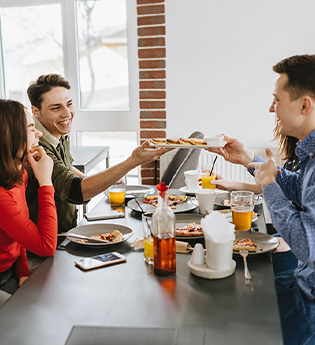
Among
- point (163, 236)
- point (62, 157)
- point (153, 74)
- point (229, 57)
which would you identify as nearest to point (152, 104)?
point (153, 74)

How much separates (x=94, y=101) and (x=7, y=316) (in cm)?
297

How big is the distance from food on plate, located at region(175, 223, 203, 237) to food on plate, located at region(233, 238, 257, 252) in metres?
0.15

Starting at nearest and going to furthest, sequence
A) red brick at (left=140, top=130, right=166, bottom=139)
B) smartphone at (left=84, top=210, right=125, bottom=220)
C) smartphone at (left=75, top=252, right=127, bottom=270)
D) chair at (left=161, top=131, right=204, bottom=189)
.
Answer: smartphone at (left=75, top=252, right=127, bottom=270) → smartphone at (left=84, top=210, right=125, bottom=220) → chair at (left=161, top=131, right=204, bottom=189) → red brick at (left=140, top=130, right=166, bottom=139)

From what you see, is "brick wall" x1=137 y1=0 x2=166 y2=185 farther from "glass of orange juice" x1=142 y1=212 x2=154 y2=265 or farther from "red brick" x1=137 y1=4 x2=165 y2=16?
"glass of orange juice" x1=142 y1=212 x2=154 y2=265

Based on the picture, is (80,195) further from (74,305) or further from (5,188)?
(74,305)

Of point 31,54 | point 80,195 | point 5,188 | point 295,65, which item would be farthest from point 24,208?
point 31,54

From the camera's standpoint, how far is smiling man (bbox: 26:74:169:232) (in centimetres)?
191

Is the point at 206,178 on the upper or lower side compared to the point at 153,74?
lower

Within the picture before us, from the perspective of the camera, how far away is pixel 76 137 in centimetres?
387

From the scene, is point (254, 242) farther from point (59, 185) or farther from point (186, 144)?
point (59, 185)

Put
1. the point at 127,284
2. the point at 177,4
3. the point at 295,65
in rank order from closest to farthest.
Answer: the point at 127,284 → the point at 295,65 → the point at 177,4

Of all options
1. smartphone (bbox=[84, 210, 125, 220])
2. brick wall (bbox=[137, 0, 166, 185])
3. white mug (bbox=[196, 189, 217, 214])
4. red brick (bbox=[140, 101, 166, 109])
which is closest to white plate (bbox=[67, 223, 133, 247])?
smartphone (bbox=[84, 210, 125, 220])

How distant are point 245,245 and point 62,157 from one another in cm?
118

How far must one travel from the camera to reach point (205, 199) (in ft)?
5.73
